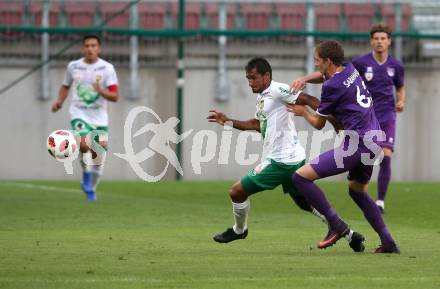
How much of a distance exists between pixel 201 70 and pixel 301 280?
593 inches

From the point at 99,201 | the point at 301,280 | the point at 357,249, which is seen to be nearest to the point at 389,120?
the point at 99,201

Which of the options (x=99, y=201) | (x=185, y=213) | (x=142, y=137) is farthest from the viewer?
(x=142, y=137)

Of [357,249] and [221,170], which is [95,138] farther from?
[357,249]

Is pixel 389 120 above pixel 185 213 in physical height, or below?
above

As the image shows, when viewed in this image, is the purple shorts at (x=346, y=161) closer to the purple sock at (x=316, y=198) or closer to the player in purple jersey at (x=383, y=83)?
the purple sock at (x=316, y=198)

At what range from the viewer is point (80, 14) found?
23312 millimetres

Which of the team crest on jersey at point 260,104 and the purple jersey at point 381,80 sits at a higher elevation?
the team crest on jersey at point 260,104

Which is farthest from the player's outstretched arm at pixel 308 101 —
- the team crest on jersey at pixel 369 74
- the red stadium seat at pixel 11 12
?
the red stadium seat at pixel 11 12

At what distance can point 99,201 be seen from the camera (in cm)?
1619

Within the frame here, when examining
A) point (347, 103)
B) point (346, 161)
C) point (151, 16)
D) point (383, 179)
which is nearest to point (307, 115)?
point (347, 103)

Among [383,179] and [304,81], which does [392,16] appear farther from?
[304,81]

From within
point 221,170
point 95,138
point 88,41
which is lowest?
point 221,170

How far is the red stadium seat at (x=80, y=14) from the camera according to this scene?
76.0 ft

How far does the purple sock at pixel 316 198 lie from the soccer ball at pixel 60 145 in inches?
231
